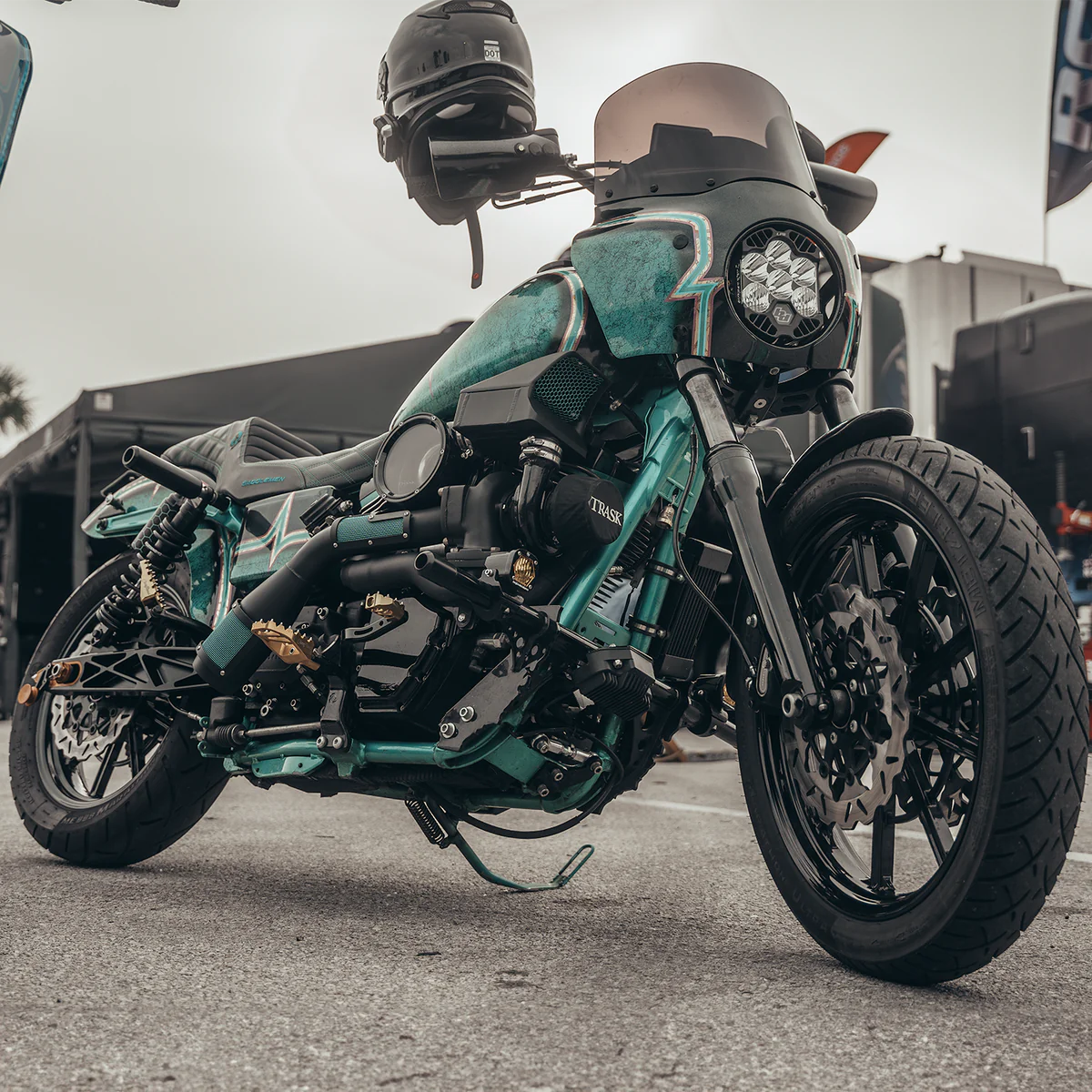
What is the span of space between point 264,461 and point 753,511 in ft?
6.05

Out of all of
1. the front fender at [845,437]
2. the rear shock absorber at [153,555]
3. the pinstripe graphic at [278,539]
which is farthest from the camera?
the rear shock absorber at [153,555]

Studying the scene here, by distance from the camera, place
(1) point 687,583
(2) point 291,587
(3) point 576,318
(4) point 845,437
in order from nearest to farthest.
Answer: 1. (4) point 845,437
2. (1) point 687,583
3. (3) point 576,318
4. (2) point 291,587

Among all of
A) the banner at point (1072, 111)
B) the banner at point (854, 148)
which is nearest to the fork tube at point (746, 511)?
the banner at point (854, 148)

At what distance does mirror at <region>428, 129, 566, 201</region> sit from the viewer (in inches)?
106

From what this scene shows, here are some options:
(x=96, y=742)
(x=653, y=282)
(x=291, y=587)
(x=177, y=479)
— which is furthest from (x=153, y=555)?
(x=653, y=282)

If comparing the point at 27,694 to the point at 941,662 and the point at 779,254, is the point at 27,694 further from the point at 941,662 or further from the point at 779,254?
the point at 941,662

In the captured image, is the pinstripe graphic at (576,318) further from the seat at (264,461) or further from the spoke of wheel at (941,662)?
the spoke of wheel at (941,662)

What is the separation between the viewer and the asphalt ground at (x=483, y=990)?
166 centimetres

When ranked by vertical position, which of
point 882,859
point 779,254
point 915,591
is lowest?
point 882,859

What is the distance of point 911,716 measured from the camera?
6.91 ft

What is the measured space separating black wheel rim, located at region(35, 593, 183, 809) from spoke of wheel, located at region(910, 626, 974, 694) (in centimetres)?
233

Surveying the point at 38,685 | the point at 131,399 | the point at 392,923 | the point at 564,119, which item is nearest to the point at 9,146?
the point at 38,685

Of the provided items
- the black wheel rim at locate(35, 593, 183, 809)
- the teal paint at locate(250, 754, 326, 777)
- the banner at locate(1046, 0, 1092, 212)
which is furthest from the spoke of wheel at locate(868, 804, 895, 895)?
the banner at locate(1046, 0, 1092, 212)

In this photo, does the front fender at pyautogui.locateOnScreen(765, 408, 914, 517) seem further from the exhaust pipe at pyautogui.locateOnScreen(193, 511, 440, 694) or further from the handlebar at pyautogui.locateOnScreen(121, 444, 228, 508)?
the handlebar at pyautogui.locateOnScreen(121, 444, 228, 508)
